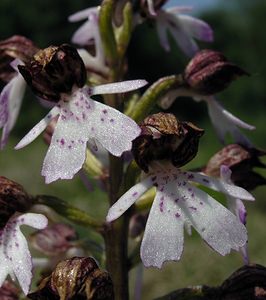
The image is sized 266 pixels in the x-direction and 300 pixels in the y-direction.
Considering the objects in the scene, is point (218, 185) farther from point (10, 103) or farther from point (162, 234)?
point (10, 103)

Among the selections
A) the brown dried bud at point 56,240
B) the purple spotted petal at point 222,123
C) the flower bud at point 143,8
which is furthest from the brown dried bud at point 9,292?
the flower bud at point 143,8

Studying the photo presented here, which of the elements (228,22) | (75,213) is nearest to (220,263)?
(75,213)

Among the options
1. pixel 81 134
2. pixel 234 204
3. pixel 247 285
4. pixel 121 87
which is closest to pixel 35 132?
pixel 81 134

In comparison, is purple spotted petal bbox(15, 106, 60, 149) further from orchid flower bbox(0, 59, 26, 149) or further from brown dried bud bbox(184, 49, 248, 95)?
brown dried bud bbox(184, 49, 248, 95)

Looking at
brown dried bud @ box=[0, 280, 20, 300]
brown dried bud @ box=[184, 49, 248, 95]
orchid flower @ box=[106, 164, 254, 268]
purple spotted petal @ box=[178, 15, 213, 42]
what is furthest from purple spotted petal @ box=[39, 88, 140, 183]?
purple spotted petal @ box=[178, 15, 213, 42]

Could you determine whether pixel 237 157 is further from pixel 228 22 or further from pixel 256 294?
pixel 228 22

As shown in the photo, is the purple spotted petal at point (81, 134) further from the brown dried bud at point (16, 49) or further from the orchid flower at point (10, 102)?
the brown dried bud at point (16, 49)
